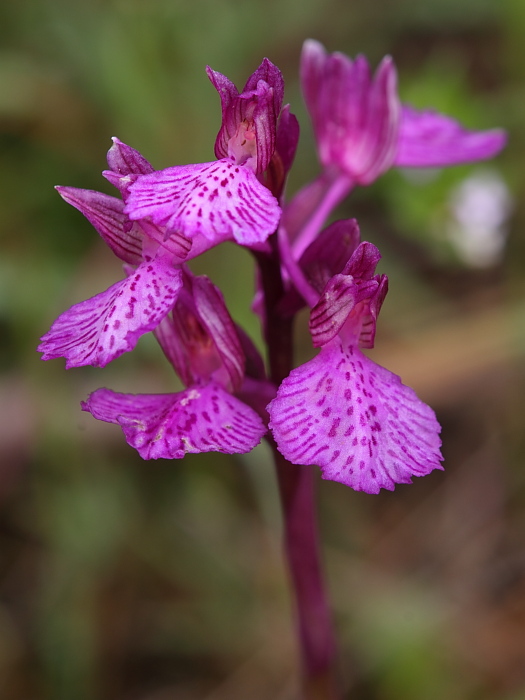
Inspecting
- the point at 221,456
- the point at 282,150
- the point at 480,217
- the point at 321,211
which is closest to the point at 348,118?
the point at 321,211

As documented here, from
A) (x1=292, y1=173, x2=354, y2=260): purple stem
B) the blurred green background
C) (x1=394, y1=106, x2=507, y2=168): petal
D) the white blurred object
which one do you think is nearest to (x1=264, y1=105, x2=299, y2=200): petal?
(x1=292, y1=173, x2=354, y2=260): purple stem

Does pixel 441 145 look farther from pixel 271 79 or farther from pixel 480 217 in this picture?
pixel 480 217

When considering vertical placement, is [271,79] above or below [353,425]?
above

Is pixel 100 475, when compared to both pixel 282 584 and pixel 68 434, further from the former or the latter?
pixel 282 584

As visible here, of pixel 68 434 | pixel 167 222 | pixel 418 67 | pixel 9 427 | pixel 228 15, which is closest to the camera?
pixel 167 222

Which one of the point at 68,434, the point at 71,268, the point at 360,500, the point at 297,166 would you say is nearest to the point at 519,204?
the point at 297,166

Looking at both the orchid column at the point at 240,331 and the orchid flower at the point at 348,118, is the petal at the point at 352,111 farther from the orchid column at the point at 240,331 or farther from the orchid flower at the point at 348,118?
the orchid column at the point at 240,331
